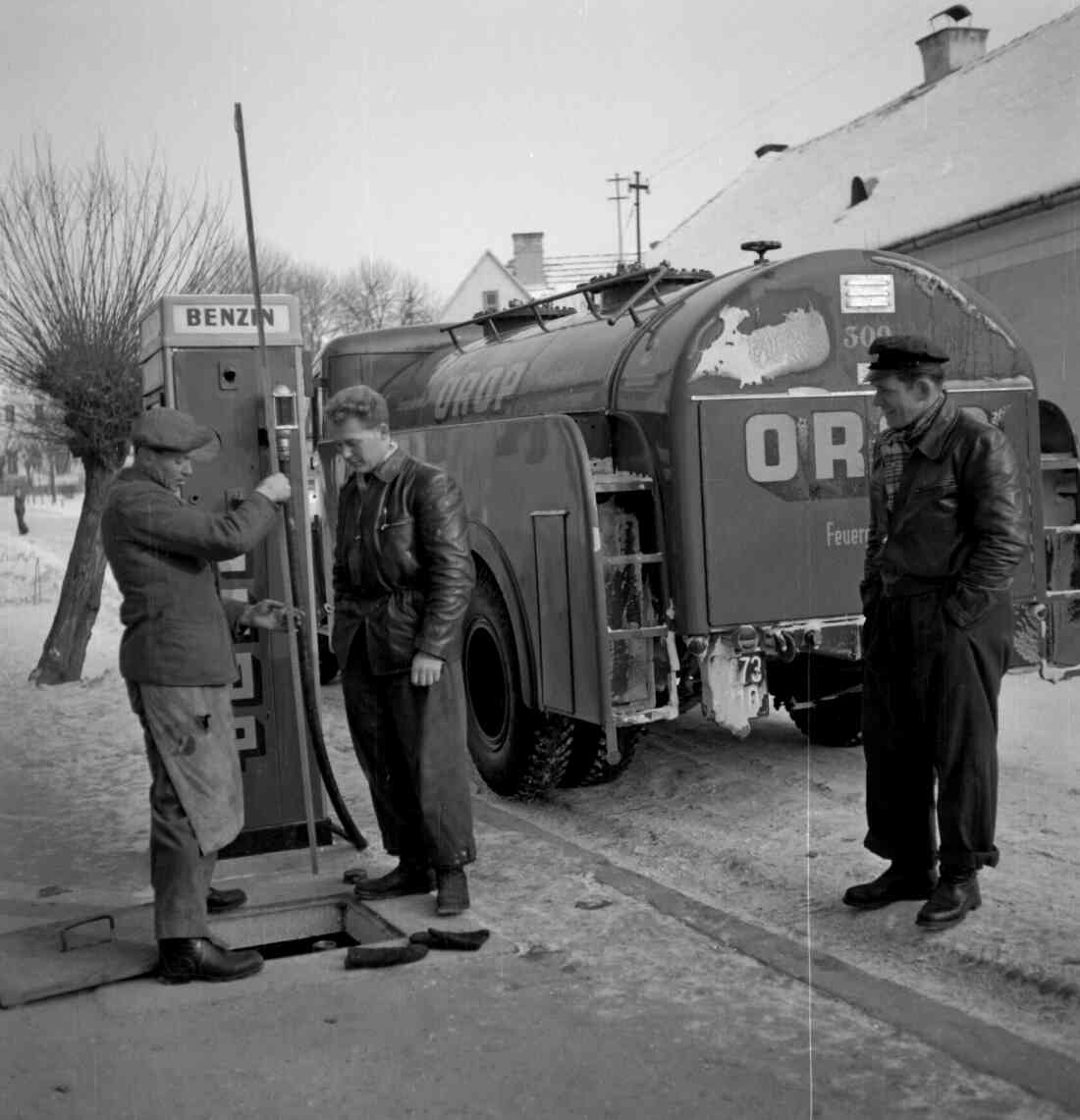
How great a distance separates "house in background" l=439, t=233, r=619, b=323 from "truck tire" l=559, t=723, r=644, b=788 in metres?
34.4

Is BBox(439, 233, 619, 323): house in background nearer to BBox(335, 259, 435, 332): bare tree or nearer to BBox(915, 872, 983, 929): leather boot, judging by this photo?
BBox(335, 259, 435, 332): bare tree

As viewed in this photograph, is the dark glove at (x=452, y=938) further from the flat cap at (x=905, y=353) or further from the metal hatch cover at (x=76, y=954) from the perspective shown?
the flat cap at (x=905, y=353)

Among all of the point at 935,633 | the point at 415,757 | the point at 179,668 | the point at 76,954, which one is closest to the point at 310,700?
the point at 415,757

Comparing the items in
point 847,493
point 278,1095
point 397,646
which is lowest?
point 278,1095

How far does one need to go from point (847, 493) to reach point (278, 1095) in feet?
12.7

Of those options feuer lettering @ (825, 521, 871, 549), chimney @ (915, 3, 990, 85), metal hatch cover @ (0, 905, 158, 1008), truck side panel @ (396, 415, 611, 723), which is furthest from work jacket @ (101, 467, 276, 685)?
chimney @ (915, 3, 990, 85)

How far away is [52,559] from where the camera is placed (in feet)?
95.1

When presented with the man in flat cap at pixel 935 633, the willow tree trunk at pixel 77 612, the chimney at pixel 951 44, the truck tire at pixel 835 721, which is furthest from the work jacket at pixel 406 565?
the chimney at pixel 951 44

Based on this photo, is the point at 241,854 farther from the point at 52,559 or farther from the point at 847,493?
the point at 52,559

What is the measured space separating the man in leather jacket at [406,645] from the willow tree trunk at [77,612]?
7.56 meters

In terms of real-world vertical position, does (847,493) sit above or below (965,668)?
above

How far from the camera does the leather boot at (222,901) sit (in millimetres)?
5262

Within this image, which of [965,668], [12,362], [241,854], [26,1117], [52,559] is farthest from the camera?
[52,559]

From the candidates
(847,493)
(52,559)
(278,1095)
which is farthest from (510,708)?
(52,559)
